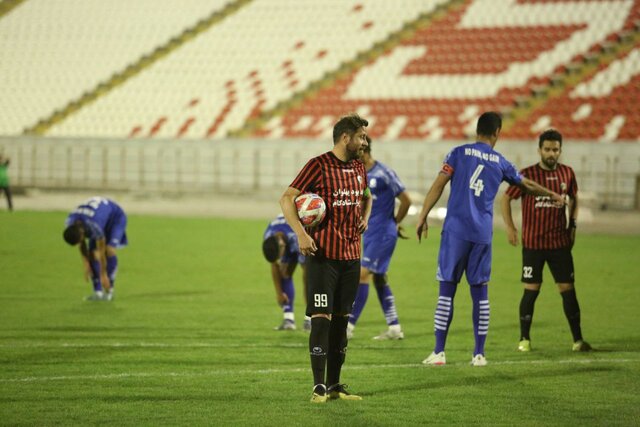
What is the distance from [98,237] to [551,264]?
6.07 metres

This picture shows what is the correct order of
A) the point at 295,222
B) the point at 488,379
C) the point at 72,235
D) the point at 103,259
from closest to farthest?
the point at 295,222 < the point at 488,379 < the point at 72,235 < the point at 103,259

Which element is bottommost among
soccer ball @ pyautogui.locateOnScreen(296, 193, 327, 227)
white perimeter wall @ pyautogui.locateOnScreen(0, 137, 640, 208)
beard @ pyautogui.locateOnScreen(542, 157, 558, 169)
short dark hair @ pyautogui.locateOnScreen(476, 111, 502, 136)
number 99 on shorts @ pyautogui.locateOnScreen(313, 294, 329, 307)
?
number 99 on shorts @ pyautogui.locateOnScreen(313, 294, 329, 307)

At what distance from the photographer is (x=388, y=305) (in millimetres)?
11250

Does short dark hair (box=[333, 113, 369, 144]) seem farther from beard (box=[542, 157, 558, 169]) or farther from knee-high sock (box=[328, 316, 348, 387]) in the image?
beard (box=[542, 157, 558, 169])

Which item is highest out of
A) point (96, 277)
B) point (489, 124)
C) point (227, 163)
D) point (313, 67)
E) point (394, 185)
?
point (313, 67)

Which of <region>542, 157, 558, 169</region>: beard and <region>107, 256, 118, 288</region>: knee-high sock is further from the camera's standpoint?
<region>107, 256, 118, 288</region>: knee-high sock

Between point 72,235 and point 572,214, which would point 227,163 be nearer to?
point 72,235

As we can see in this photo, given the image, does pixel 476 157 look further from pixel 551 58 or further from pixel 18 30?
pixel 18 30

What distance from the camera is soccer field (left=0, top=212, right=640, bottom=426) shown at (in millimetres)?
7258

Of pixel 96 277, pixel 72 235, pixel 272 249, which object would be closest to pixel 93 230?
pixel 72 235

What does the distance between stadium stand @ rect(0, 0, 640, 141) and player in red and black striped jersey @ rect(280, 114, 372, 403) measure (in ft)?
84.7

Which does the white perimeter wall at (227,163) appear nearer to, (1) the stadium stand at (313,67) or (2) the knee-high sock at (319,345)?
(1) the stadium stand at (313,67)

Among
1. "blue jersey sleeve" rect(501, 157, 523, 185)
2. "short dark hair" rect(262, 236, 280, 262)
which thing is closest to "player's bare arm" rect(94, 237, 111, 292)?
"short dark hair" rect(262, 236, 280, 262)

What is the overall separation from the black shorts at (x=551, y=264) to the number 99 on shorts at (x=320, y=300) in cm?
353
